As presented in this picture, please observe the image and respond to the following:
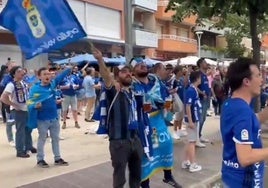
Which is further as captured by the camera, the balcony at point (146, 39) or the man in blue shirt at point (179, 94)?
the balcony at point (146, 39)

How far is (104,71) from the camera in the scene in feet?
17.3

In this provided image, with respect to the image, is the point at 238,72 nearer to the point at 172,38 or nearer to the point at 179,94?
the point at 179,94

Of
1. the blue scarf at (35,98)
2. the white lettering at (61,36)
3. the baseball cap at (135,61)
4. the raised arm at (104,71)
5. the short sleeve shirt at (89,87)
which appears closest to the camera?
the raised arm at (104,71)

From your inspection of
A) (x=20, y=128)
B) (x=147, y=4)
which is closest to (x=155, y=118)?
(x=20, y=128)

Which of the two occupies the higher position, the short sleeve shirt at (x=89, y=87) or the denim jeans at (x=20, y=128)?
the short sleeve shirt at (x=89, y=87)

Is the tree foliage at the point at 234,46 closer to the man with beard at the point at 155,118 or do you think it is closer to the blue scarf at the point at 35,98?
the blue scarf at the point at 35,98

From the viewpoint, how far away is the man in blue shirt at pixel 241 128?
3246 millimetres

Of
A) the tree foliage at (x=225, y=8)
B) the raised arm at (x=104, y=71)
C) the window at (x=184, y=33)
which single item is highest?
the window at (x=184, y=33)

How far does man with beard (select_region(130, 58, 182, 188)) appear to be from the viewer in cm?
627

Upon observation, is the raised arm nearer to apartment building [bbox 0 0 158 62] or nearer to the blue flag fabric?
the blue flag fabric

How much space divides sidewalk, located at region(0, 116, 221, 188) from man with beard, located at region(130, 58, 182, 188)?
0.56 metres

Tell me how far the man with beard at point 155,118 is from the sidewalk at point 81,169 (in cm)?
56

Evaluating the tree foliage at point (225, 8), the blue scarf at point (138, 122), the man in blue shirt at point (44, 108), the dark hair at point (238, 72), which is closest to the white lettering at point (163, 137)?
the blue scarf at point (138, 122)

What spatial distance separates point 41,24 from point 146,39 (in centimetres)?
3118
